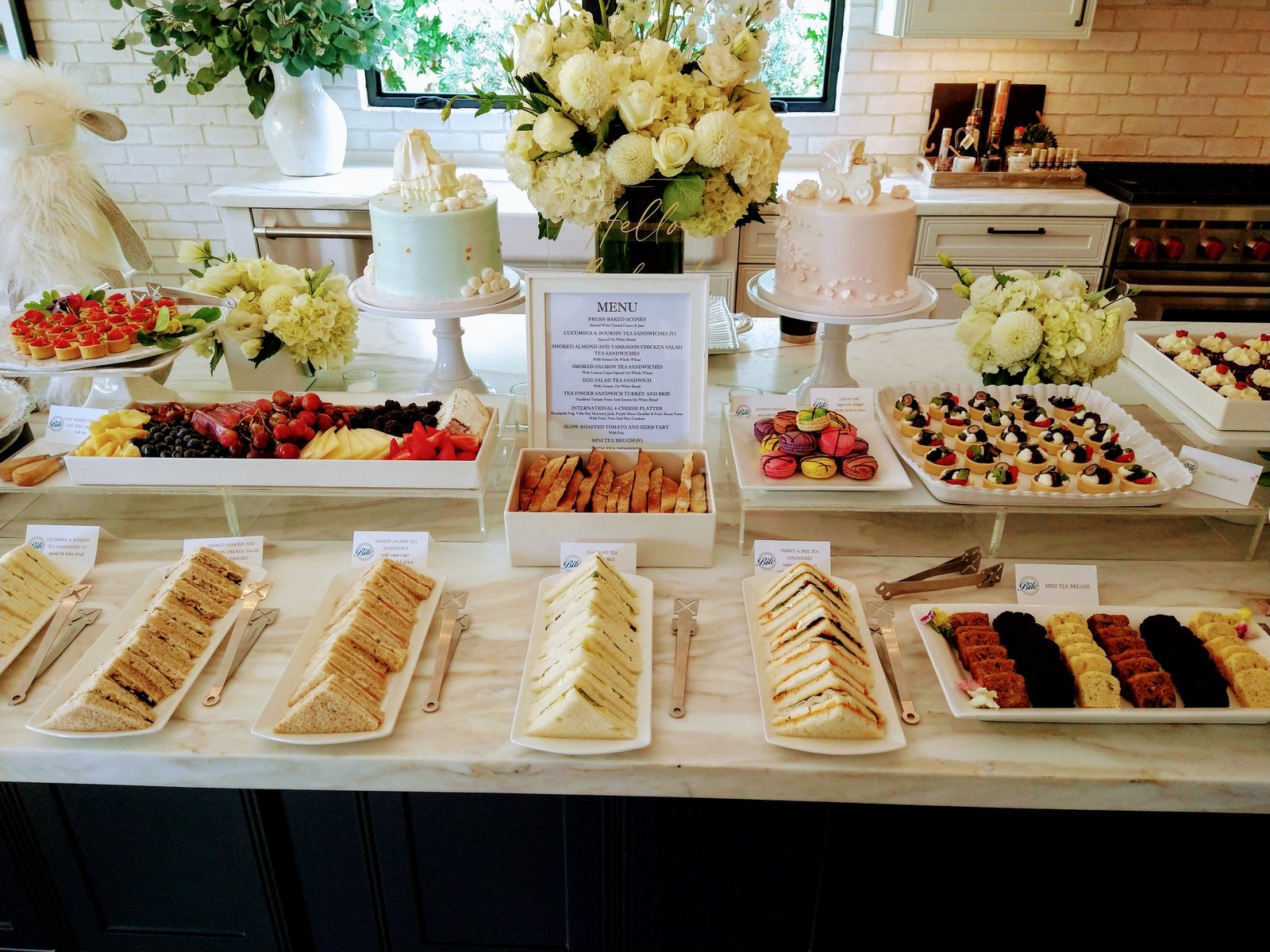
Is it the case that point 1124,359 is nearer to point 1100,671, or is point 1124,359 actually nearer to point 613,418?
point 1100,671

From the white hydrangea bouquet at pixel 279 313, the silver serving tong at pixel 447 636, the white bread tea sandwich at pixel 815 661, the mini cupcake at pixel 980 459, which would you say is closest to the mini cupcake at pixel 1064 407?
the mini cupcake at pixel 980 459

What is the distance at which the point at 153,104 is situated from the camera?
4445mm

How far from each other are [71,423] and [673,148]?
4.19ft

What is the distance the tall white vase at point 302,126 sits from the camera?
4035 mm

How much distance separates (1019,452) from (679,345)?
2.17 feet

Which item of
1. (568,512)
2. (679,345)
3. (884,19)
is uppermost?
(884,19)

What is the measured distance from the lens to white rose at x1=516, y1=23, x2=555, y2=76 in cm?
162

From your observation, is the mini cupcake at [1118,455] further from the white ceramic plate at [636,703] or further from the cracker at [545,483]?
the cracker at [545,483]

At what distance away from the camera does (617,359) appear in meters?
1.76

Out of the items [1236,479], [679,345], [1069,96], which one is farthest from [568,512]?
[1069,96]

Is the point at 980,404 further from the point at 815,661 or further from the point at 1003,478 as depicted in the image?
the point at 815,661

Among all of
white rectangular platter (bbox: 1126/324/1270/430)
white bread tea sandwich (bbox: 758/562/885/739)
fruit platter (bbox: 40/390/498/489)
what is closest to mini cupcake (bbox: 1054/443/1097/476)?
white rectangular platter (bbox: 1126/324/1270/430)

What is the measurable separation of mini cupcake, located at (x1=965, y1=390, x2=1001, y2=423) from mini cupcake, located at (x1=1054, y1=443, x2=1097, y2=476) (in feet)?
0.68

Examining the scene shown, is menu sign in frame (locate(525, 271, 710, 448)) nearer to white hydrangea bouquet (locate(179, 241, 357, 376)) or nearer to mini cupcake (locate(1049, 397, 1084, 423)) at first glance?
white hydrangea bouquet (locate(179, 241, 357, 376))
